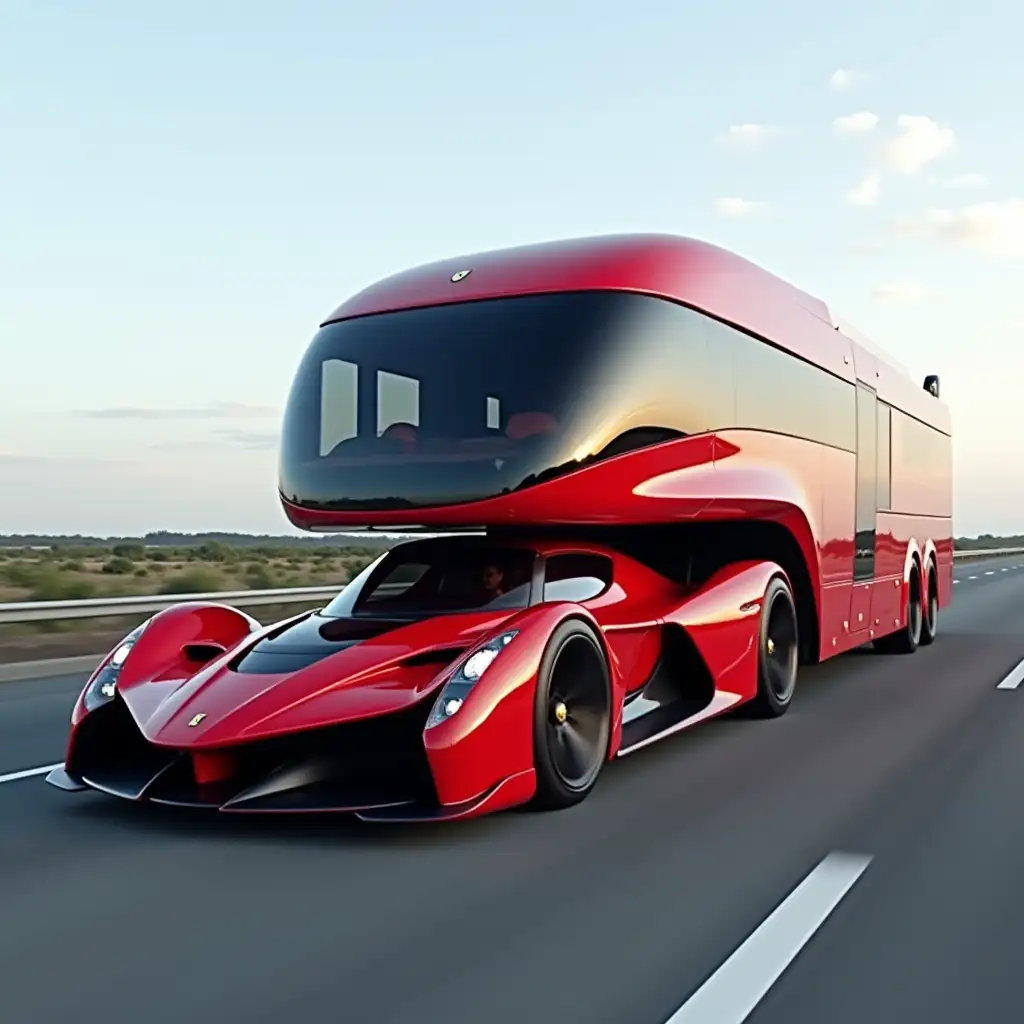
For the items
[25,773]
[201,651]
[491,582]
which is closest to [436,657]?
[491,582]

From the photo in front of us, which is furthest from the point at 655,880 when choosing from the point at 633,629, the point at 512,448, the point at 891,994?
the point at 512,448

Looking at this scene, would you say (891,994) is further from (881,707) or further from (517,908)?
(881,707)

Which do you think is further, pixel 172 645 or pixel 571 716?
pixel 172 645

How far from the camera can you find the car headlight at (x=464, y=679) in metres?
5.56

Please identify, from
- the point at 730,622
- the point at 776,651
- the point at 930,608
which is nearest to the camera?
the point at 730,622

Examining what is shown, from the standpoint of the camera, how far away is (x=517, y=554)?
7223 mm

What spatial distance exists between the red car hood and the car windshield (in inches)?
10.1

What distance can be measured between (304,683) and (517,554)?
5.54 feet

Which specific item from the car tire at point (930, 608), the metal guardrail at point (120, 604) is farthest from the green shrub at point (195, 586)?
the car tire at point (930, 608)

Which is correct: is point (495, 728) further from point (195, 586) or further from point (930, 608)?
point (195, 586)

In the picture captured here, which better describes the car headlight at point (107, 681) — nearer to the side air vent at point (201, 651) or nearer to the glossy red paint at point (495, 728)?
the side air vent at point (201, 651)

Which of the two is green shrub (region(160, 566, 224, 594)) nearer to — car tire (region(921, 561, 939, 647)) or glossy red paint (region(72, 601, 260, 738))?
car tire (region(921, 561, 939, 647))

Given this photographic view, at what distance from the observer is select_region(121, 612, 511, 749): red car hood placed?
18.7 feet

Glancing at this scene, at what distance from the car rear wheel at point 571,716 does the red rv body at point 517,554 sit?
0.01 metres
